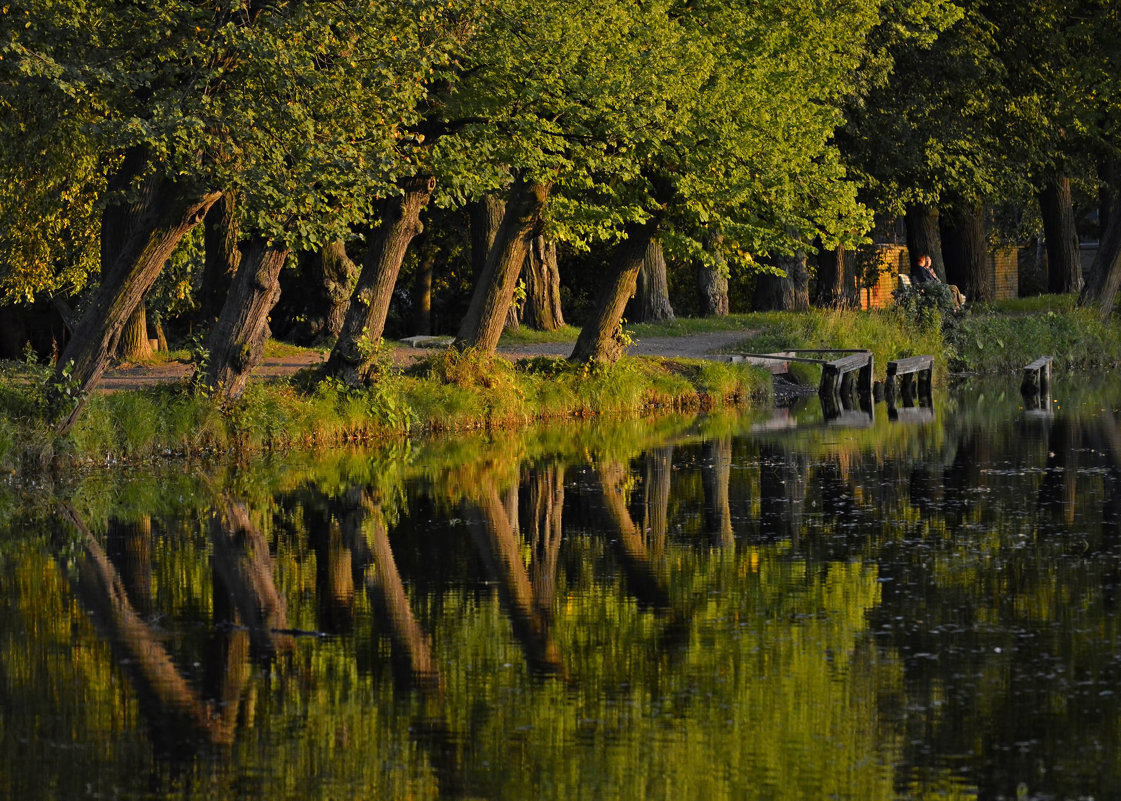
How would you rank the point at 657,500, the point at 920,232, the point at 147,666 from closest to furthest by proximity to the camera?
the point at 147,666 < the point at 657,500 < the point at 920,232

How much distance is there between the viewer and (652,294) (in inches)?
1672

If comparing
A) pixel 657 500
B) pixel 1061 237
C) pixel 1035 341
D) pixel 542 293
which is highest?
pixel 1061 237

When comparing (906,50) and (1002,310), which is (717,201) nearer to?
(906,50)

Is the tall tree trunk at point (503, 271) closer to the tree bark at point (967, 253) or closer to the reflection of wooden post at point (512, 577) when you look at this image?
the reflection of wooden post at point (512, 577)

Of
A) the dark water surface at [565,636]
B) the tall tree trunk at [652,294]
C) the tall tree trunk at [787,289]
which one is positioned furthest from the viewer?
the tall tree trunk at [787,289]

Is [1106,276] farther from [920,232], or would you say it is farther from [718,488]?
[718,488]

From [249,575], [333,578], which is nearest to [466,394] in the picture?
[249,575]

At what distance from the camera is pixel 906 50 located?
41875mm

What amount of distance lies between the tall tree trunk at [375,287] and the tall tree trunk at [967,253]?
2670 centimetres

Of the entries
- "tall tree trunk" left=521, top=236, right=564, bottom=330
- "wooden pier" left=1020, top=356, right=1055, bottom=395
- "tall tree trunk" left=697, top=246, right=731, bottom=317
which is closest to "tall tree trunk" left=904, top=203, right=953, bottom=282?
"tall tree trunk" left=697, top=246, right=731, bottom=317

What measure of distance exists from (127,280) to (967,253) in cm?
3312

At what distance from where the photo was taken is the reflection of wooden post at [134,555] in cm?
1296

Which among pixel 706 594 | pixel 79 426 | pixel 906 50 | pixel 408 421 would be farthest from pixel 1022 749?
pixel 906 50

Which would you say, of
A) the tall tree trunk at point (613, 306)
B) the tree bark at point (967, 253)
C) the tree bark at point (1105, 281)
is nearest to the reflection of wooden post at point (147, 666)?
the tall tree trunk at point (613, 306)
